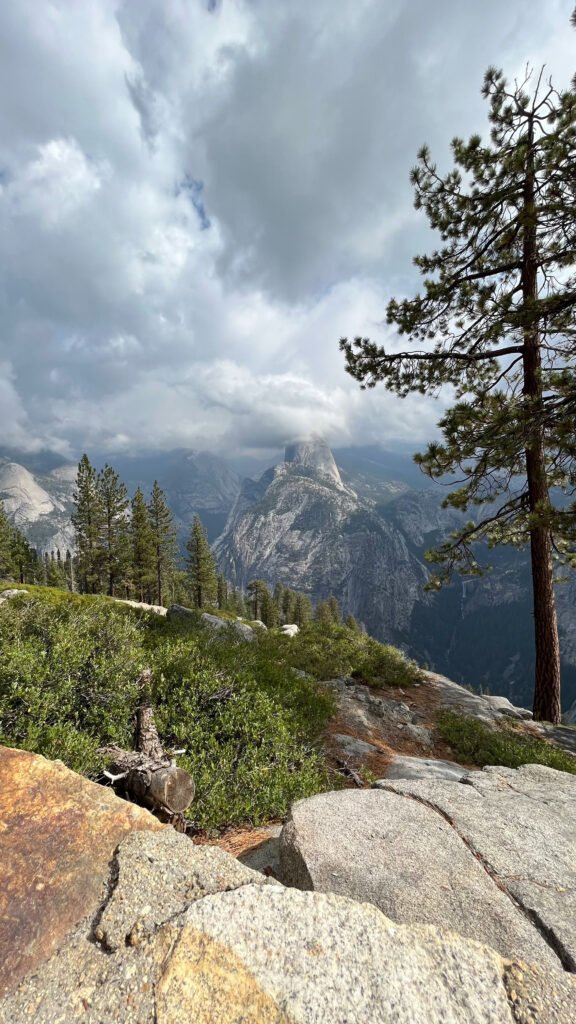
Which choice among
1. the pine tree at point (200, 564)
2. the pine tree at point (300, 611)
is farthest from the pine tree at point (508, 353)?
the pine tree at point (300, 611)

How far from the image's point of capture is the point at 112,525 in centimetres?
4641

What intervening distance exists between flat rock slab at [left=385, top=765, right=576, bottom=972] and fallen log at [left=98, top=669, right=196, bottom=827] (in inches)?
102

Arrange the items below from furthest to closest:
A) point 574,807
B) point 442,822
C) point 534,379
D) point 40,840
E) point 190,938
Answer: point 534,379
point 574,807
point 442,822
point 40,840
point 190,938

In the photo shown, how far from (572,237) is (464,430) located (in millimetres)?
4856

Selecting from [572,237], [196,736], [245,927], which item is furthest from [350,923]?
[572,237]

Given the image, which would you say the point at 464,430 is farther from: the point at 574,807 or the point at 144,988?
the point at 144,988

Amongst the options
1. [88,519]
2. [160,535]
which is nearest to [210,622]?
[88,519]

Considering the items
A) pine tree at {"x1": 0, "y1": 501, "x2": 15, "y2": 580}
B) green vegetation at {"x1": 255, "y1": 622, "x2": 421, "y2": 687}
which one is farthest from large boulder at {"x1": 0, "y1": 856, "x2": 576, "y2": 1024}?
pine tree at {"x1": 0, "y1": 501, "x2": 15, "y2": 580}

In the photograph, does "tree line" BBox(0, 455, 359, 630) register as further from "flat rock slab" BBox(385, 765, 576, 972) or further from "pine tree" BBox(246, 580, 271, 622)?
"flat rock slab" BBox(385, 765, 576, 972)

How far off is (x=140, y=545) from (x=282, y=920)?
49.9 metres

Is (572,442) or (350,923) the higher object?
(572,442)

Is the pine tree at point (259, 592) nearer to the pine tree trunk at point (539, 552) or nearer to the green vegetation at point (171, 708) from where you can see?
the pine tree trunk at point (539, 552)

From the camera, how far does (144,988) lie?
6.70 feet

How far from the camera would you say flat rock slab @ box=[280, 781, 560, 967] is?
8.89 feet
